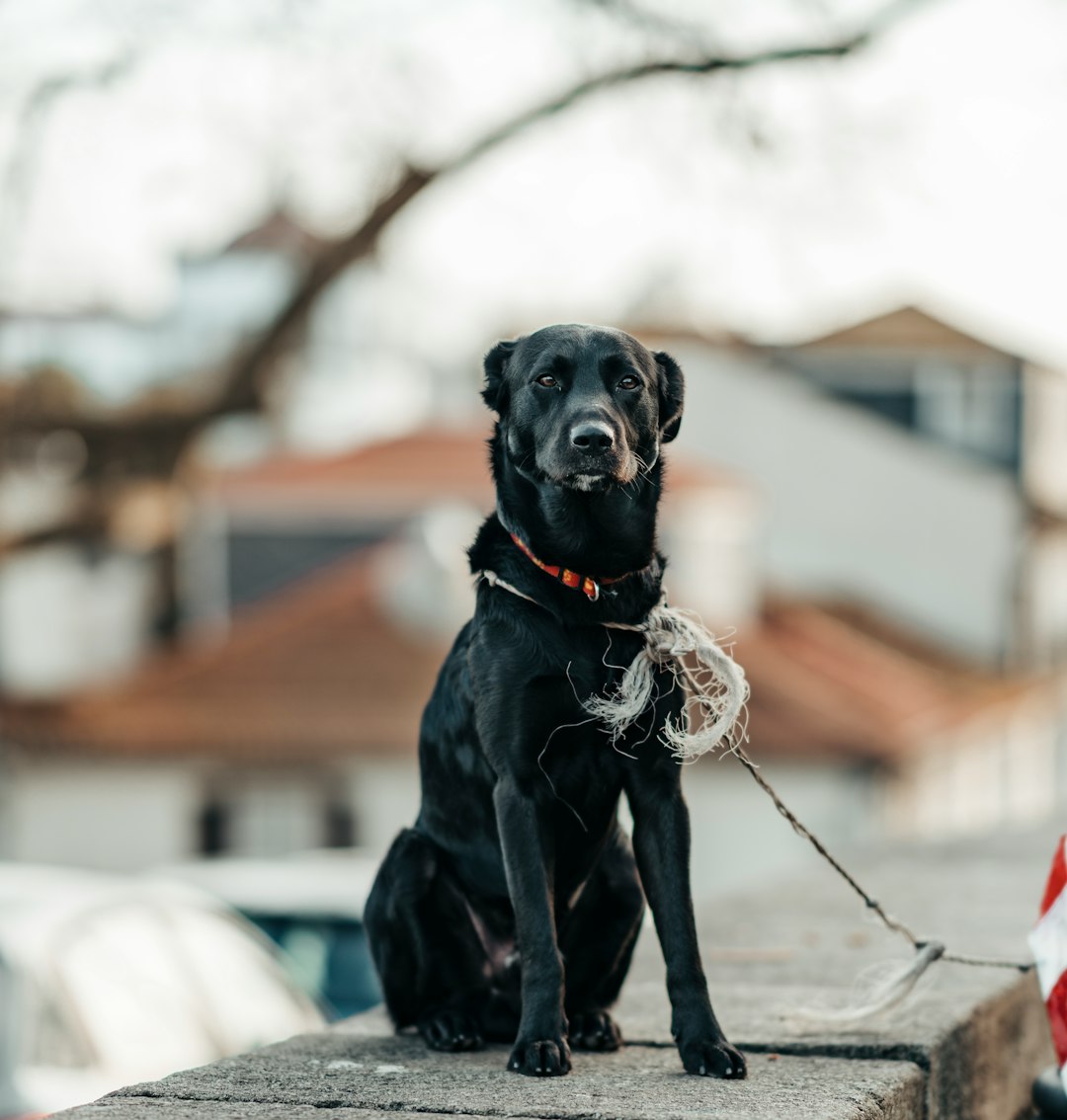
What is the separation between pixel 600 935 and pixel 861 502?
30.8m

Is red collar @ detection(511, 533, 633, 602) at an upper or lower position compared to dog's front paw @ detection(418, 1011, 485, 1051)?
upper

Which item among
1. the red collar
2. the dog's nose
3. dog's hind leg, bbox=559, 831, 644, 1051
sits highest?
the dog's nose

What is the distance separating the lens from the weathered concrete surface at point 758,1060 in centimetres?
280

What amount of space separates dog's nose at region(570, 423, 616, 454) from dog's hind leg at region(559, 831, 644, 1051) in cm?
85

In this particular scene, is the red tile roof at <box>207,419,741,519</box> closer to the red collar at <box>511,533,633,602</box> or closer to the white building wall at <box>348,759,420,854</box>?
the white building wall at <box>348,759,420,854</box>

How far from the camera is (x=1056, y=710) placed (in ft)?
107

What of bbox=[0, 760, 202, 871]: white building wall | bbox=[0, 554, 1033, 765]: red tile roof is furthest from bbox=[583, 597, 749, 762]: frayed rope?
bbox=[0, 760, 202, 871]: white building wall

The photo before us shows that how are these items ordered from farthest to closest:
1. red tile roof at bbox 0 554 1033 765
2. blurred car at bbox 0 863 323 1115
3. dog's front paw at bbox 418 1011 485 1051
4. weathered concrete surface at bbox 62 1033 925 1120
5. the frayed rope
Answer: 1. red tile roof at bbox 0 554 1033 765
2. blurred car at bbox 0 863 323 1115
3. dog's front paw at bbox 418 1011 485 1051
4. the frayed rope
5. weathered concrete surface at bbox 62 1033 925 1120

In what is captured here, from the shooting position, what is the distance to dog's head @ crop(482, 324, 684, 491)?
2939mm

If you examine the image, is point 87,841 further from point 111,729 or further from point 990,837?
point 990,837

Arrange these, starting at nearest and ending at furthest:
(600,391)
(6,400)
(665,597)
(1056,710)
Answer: (600,391)
(665,597)
(6,400)
(1056,710)

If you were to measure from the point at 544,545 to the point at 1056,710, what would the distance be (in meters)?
31.1

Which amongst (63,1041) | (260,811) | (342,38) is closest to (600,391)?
(63,1041)

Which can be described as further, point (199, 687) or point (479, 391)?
point (199, 687)
